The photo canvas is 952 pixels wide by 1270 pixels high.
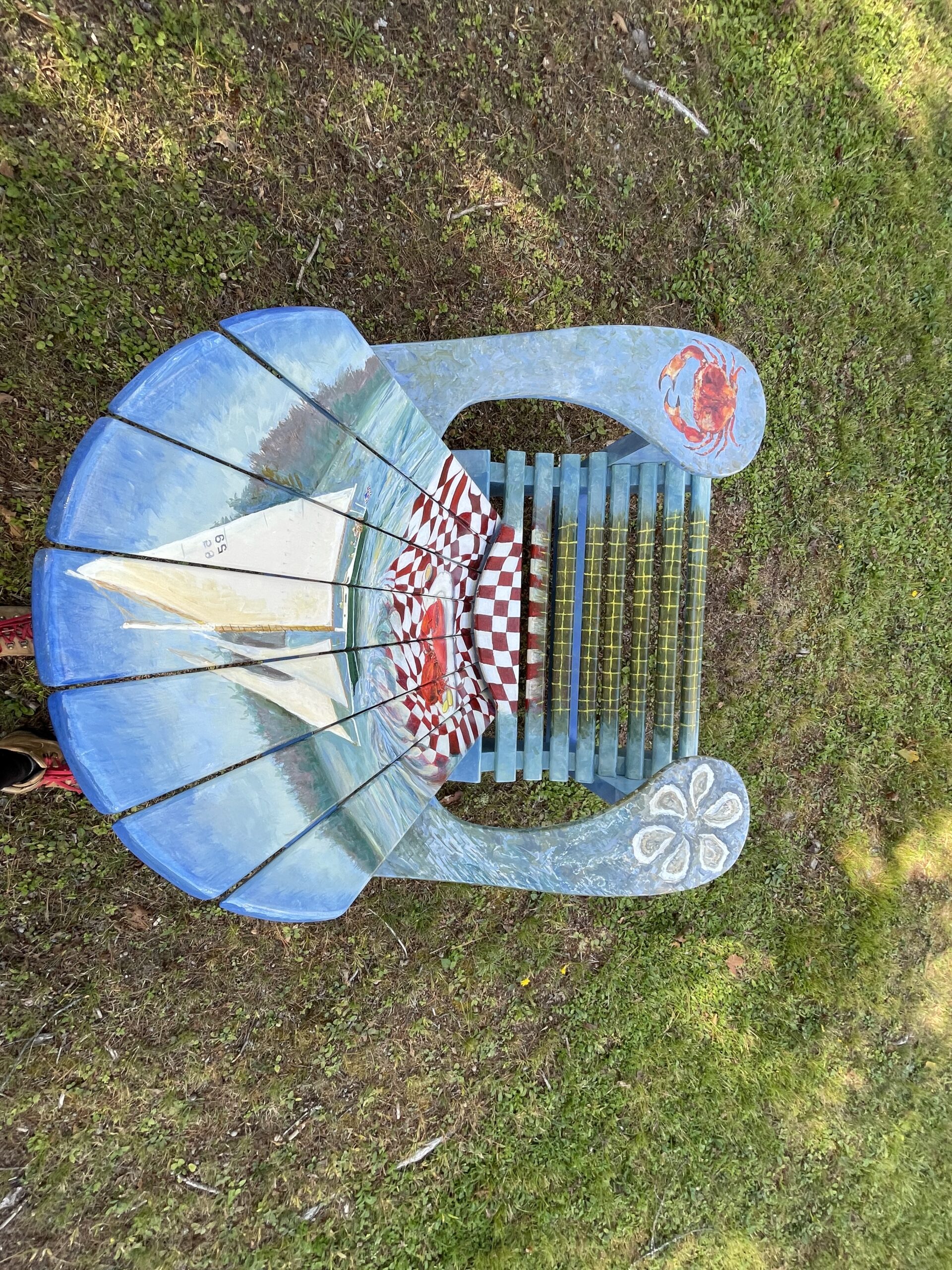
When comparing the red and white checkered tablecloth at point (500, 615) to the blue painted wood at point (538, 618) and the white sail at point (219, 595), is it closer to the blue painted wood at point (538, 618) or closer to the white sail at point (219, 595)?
the blue painted wood at point (538, 618)

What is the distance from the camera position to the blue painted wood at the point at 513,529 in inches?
73.2

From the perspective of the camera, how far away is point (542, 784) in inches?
107

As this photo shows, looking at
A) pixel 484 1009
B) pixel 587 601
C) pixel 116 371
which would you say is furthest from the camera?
pixel 484 1009

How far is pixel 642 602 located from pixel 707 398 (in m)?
0.61

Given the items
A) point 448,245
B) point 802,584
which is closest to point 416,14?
point 448,245

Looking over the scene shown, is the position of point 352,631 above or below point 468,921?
above

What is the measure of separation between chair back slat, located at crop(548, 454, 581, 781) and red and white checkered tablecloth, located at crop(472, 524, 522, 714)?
120 mm

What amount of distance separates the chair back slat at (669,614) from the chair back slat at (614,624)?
0.11 metres

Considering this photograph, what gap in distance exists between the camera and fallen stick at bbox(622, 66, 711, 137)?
2.58 meters

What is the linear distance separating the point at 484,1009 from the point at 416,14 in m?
3.82

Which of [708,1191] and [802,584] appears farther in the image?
[802,584]

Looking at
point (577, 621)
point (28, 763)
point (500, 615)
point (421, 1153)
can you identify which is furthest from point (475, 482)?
point (421, 1153)

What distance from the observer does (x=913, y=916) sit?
Answer: 10.2ft

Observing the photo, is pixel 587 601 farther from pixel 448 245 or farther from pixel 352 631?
pixel 448 245
